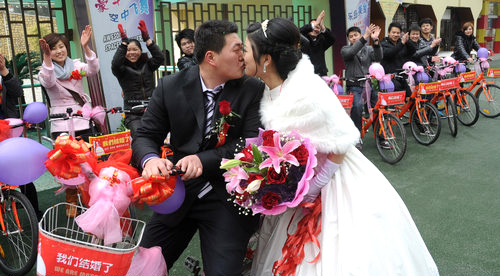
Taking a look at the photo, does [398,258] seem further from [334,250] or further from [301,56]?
[301,56]

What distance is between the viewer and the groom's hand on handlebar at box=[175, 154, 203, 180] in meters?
1.84

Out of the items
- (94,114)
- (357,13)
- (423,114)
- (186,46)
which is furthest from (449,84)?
(94,114)

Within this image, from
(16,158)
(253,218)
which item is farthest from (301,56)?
(16,158)

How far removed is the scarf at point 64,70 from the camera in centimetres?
440

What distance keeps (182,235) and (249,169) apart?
2.20 ft

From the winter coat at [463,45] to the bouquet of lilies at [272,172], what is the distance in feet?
25.9

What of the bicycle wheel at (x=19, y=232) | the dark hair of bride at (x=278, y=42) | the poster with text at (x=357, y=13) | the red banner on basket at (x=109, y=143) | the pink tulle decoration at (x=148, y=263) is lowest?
the bicycle wheel at (x=19, y=232)

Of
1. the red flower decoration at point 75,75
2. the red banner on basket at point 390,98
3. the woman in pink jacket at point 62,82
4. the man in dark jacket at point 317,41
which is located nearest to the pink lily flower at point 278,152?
the woman in pink jacket at point 62,82

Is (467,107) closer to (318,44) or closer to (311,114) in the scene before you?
(318,44)

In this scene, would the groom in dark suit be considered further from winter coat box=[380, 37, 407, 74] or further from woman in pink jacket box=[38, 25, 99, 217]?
winter coat box=[380, 37, 407, 74]

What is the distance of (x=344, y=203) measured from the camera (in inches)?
80.8

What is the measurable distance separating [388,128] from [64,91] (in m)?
4.14

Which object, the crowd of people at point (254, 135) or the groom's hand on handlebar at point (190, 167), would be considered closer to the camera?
the groom's hand on handlebar at point (190, 167)

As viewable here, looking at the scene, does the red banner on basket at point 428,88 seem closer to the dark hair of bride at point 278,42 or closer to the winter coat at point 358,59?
the winter coat at point 358,59
